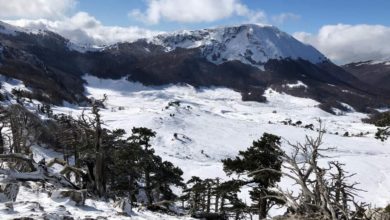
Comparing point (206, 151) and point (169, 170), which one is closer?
point (169, 170)

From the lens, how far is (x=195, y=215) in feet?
67.4

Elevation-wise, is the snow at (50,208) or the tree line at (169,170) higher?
the tree line at (169,170)

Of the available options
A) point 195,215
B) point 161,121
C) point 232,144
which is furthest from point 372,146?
point 195,215

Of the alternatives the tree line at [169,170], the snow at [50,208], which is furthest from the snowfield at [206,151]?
the tree line at [169,170]

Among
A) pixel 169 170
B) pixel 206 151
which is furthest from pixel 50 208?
pixel 206 151

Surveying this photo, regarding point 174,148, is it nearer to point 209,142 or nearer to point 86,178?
point 209,142

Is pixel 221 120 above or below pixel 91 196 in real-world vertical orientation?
above

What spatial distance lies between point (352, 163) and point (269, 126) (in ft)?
277

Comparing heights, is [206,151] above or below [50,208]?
above

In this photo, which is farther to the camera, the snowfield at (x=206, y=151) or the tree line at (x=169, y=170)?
the snowfield at (x=206, y=151)

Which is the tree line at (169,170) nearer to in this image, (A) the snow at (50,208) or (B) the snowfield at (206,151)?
(A) the snow at (50,208)

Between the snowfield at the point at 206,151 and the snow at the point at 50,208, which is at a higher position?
the snowfield at the point at 206,151

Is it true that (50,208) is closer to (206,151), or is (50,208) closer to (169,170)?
(169,170)

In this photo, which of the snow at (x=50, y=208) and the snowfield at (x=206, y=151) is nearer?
the snow at (x=50, y=208)
